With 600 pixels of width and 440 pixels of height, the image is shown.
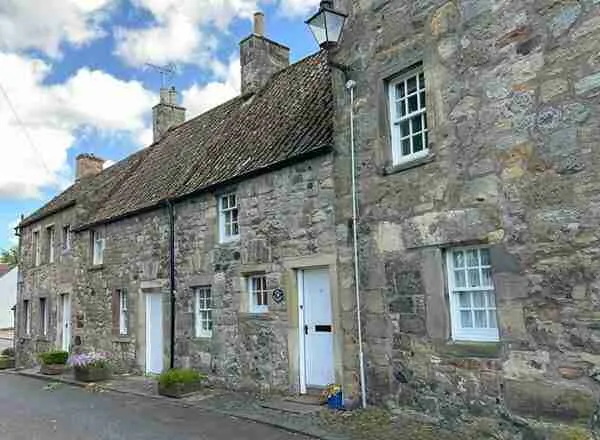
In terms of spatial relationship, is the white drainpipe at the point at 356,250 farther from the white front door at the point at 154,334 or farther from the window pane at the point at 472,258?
the white front door at the point at 154,334

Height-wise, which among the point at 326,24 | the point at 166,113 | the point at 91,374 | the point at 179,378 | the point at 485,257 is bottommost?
the point at 91,374

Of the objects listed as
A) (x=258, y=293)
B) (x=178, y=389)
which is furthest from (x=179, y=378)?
(x=258, y=293)

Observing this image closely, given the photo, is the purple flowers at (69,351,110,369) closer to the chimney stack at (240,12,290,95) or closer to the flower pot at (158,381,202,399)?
the flower pot at (158,381,202,399)

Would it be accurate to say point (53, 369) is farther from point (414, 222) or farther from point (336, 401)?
point (414, 222)

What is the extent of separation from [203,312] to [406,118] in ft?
23.2

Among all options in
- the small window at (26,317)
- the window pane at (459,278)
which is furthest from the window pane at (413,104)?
the small window at (26,317)

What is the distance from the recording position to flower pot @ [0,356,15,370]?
21.7 meters

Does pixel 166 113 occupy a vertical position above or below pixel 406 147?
above

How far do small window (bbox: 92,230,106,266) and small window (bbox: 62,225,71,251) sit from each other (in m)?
2.62

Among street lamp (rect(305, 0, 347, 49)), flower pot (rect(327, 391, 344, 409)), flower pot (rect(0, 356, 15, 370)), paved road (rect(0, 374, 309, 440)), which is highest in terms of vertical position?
street lamp (rect(305, 0, 347, 49))

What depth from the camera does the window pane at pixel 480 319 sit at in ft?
22.9

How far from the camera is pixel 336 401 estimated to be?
8.66 metres

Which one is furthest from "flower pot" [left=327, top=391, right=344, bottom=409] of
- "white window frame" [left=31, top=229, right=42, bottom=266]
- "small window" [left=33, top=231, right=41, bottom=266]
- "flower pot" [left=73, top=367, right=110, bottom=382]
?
"small window" [left=33, top=231, right=41, bottom=266]

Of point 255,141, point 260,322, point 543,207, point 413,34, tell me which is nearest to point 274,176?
point 255,141
